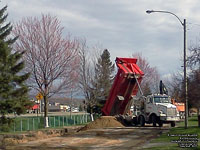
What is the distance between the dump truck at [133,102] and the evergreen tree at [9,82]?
8.18m

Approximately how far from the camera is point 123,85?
1359 inches

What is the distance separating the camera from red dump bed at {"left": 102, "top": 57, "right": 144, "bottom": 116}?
111ft

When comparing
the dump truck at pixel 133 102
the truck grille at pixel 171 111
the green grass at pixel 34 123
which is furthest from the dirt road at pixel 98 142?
the green grass at pixel 34 123

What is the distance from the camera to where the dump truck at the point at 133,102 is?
34094 millimetres

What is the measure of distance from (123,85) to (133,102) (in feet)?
9.24

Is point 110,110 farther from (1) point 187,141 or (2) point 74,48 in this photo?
(1) point 187,141

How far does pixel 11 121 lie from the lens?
30.8m

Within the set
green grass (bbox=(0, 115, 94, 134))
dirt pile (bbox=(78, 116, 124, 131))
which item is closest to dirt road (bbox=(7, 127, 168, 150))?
dirt pile (bbox=(78, 116, 124, 131))

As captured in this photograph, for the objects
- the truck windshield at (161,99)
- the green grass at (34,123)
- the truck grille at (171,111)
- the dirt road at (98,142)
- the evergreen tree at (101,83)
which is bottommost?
the dirt road at (98,142)

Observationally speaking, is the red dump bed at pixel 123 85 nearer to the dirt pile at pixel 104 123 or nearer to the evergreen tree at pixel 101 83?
the dirt pile at pixel 104 123

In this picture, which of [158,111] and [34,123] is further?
[34,123]

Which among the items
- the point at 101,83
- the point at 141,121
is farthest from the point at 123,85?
the point at 101,83

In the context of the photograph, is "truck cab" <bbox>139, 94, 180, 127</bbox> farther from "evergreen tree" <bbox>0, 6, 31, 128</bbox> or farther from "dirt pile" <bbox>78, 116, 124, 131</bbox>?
"evergreen tree" <bbox>0, 6, 31, 128</bbox>

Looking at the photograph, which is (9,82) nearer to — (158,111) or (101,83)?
(158,111)
